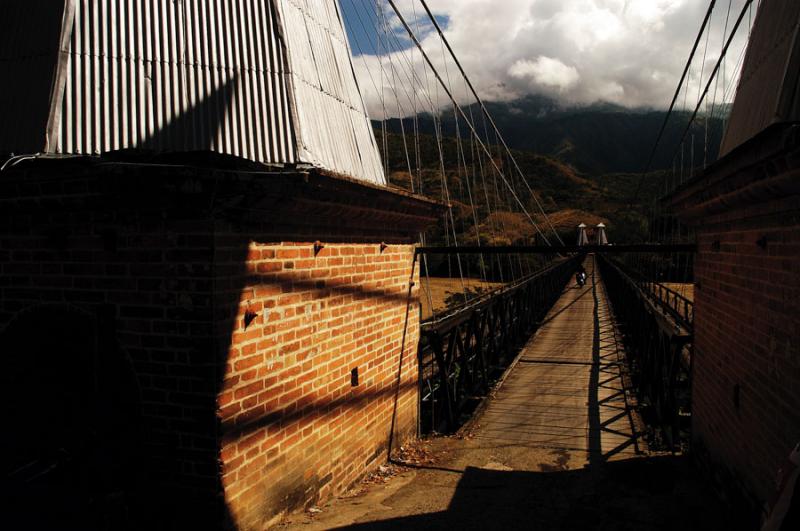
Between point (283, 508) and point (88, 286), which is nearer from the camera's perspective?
point (88, 286)

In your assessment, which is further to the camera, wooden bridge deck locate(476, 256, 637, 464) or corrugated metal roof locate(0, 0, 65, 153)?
wooden bridge deck locate(476, 256, 637, 464)

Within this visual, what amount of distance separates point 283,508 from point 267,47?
9.54 ft

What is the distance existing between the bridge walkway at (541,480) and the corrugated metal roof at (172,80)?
2380 mm

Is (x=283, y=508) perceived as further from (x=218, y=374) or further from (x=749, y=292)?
(x=749, y=292)

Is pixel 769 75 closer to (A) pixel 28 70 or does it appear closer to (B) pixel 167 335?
(B) pixel 167 335

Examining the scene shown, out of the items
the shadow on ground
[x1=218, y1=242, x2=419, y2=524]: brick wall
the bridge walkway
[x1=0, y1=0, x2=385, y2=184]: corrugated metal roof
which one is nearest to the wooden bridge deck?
the bridge walkway

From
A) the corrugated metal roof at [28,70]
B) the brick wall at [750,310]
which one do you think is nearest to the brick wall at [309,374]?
the corrugated metal roof at [28,70]

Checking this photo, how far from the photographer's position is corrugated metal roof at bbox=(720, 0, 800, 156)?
9.70ft

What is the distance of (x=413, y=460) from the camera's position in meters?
5.02

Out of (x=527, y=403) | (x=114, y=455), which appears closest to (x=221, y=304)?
(x=114, y=455)

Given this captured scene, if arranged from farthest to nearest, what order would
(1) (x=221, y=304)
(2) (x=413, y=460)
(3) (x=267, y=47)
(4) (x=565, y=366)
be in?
(4) (x=565, y=366) → (2) (x=413, y=460) → (3) (x=267, y=47) → (1) (x=221, y=304)

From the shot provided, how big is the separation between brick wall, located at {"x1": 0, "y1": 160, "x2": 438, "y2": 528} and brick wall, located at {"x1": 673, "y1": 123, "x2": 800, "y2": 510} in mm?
2203

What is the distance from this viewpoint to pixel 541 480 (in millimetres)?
4652

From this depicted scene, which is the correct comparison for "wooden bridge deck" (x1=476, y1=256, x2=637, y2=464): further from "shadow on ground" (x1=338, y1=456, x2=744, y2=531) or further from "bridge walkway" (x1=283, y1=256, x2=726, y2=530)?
"shadow on ground" (x1=338, y1=456, x2=744, y2=531)
